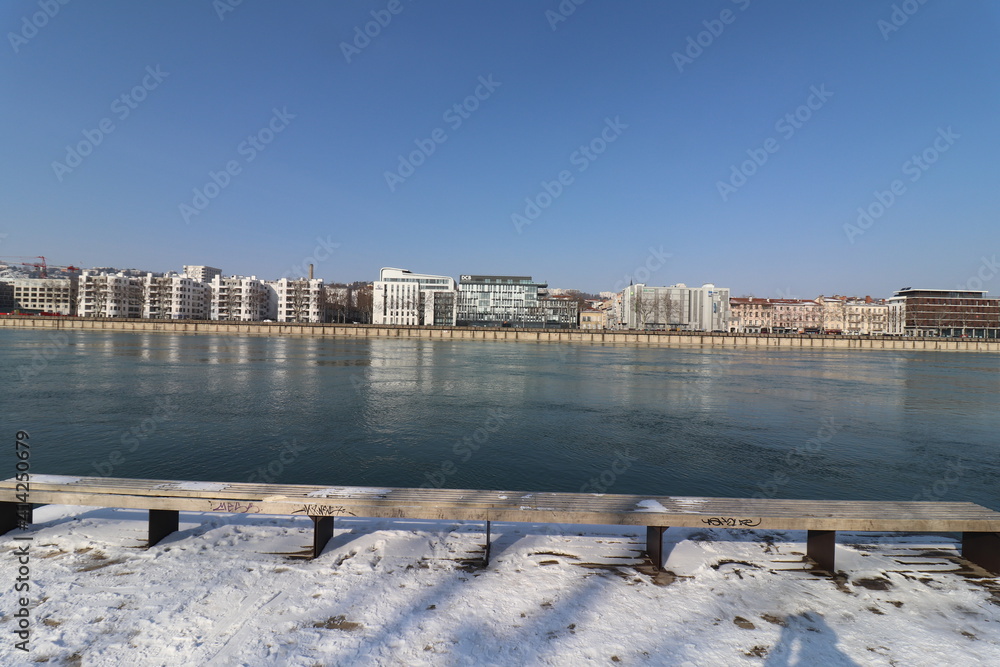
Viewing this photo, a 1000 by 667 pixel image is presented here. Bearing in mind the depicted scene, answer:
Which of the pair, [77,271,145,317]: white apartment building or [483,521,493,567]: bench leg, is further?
[77,271,145,317]: white apartment building

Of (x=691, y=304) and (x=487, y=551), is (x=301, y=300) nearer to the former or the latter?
(x=691, y=304)

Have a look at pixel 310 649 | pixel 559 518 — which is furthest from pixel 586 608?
pixel 310 649

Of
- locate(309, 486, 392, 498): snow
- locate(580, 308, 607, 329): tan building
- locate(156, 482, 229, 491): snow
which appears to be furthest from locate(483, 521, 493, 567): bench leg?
locate(580, 308, 607, 329): tan building

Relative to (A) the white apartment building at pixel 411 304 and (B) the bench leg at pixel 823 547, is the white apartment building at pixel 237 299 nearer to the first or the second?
(A) the white apartment building at pixel 411 304

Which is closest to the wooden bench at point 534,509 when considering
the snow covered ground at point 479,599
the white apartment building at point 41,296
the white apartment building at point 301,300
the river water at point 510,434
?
the snow covered ground at point 479,599

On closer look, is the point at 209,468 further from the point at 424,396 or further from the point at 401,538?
the point at 424,396

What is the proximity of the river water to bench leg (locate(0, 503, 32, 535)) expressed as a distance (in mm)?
4518

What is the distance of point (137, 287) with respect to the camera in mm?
145500

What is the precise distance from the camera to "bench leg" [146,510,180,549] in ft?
17.7

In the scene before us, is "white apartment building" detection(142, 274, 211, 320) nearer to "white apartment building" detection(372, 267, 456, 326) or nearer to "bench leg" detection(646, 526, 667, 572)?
"white apartment building" detection(372, 267, 456, 326)

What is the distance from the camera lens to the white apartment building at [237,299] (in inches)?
5807

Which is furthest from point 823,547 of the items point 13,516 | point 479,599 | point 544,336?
point 544,336

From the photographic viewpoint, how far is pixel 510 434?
15219 mm

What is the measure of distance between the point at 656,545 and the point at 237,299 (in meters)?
166
